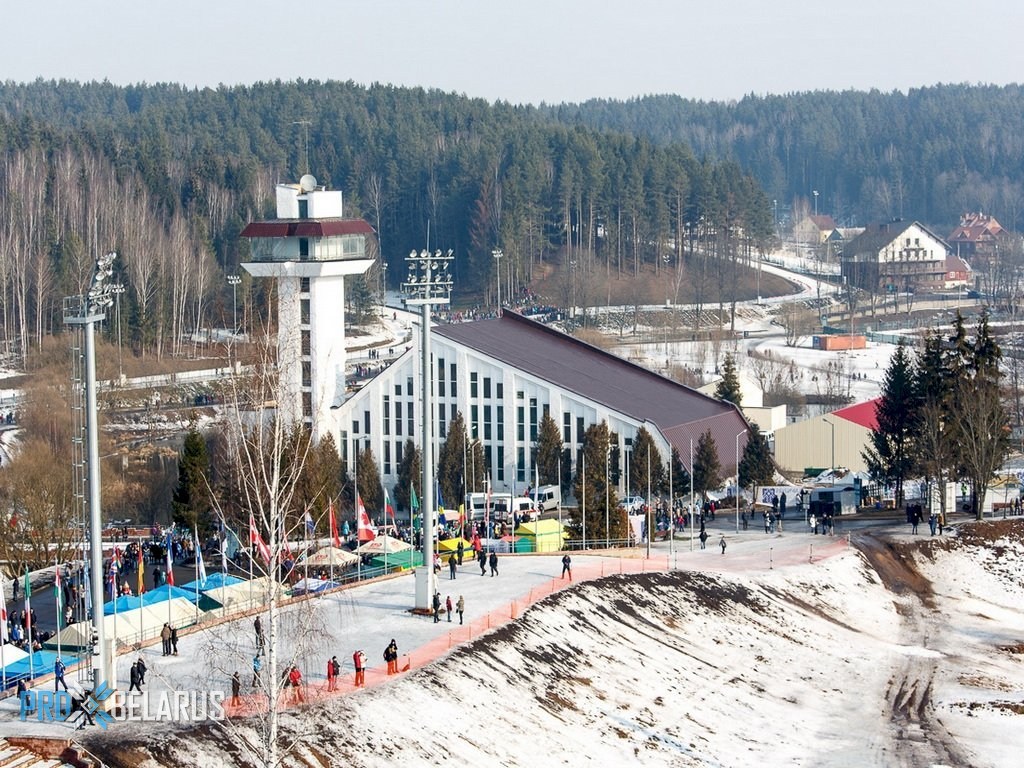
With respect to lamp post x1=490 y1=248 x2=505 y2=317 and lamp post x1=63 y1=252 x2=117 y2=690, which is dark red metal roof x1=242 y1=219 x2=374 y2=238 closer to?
lamp post x1=63 y1=252 x2=117 y2=690

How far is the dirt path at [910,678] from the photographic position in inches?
1480

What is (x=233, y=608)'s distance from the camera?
4272 centimetres

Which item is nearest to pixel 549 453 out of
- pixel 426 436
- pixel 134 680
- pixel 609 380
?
pixel 609 380

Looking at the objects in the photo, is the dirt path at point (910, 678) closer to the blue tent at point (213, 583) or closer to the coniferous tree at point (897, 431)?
the coniferous tree at point (897, 431)

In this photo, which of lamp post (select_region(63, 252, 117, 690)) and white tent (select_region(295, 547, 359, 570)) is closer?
lamp post (select_region(63, 252, 117, 690))

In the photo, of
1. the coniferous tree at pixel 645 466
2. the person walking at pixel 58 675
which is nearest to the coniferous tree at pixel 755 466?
the coniferous tree at pixel 645 466

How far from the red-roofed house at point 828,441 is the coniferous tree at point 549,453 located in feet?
38.4

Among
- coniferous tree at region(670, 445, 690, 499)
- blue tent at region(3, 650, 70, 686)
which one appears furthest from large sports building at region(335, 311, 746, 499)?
blue tent at region(3, 650, 70, 686)

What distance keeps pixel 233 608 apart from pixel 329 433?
1060 inches

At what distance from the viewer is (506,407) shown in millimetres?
70000

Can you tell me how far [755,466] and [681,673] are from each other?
85.2ft

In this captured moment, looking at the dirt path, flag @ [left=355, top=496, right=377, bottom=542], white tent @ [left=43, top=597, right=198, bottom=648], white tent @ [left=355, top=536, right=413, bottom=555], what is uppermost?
flag @ [left=355, top=496, right=377, bottom=542]

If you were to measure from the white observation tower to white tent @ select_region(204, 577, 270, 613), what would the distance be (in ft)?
85.8

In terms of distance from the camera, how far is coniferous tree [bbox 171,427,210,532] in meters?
→ 53.4
